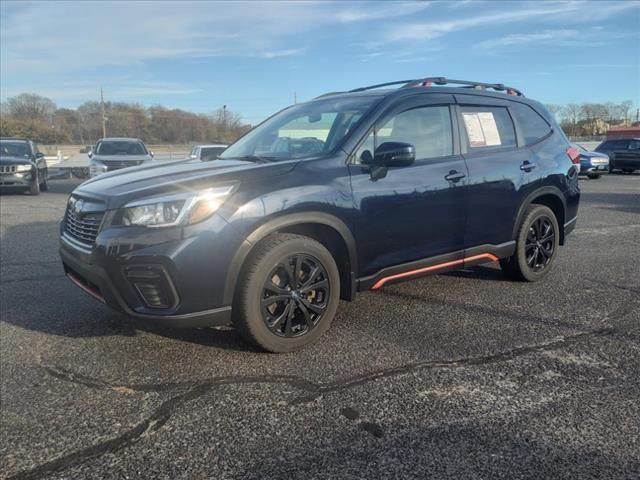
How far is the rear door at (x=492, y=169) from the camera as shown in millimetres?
4551

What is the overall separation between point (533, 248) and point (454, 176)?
153cm

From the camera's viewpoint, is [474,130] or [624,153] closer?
[474,130]

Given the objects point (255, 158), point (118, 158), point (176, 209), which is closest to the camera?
point (176, 209)

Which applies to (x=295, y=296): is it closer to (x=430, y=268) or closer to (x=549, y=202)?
(x=430, y=268)

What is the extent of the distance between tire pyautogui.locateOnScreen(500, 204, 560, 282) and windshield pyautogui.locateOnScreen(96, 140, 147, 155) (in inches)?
543

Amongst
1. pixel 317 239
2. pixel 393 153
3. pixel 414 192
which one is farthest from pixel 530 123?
pixel 317 239

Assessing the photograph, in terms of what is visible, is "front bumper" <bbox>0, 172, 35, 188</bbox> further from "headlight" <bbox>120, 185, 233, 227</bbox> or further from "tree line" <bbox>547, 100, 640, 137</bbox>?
"tree line" <bbox>547, 100, 640, 137</bbox>

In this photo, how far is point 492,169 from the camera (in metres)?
4.64

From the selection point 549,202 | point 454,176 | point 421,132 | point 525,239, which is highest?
point 421,132

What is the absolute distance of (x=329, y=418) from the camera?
9.14 feet

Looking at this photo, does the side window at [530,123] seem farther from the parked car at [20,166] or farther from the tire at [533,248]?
the parked car at [20,166]

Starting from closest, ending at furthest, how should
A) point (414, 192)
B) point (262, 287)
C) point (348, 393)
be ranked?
1. point (348, 393)
2. point (262, 287)
3. point (414, 192)

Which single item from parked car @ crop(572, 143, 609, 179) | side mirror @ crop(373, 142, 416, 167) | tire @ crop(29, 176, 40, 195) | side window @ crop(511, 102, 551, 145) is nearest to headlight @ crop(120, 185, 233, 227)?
side mirror @ crop(373, 142, 416, 167)

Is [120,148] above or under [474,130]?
above
